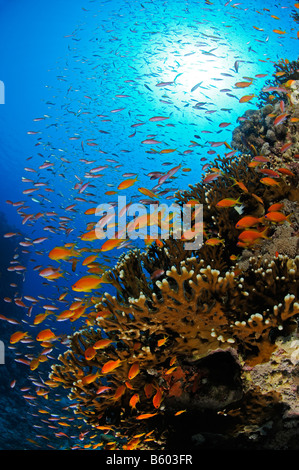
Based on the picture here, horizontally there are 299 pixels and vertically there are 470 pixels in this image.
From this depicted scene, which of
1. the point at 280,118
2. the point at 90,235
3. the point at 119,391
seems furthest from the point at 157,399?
the point at 280,118

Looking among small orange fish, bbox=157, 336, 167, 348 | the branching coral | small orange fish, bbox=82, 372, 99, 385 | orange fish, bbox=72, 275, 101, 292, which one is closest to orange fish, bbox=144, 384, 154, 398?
the branching coral

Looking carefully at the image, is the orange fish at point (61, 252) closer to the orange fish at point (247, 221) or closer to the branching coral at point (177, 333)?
the branching coral at point (177, 333)

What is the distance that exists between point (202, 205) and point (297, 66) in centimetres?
833

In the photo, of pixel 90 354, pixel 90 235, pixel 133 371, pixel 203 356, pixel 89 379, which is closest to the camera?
pixel 133 371

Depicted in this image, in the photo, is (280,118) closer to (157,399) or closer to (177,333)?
(177,333)

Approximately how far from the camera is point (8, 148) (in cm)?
5222

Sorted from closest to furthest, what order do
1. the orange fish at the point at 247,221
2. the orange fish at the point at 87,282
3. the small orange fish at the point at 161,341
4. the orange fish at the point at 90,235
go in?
the small orange fish at the point at 161,341 < the orange fish at the point at 247,221 < the orange fish at the point at 87,282 < the orange fish at the point at 90,235

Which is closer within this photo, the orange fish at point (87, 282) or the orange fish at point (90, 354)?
the orange fish at point (90, 354)

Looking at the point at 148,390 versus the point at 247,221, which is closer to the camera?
the point at 148,390

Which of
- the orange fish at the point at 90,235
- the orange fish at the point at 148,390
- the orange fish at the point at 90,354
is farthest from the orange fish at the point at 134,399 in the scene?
the orange fish at the point at 90,235

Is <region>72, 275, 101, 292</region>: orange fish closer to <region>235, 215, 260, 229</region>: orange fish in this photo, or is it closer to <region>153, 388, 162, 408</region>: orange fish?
<region>153, 388, 162, 408</region>: orange fish

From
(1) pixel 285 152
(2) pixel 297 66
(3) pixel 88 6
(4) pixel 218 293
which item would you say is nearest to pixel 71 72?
(3) pixel 88 6

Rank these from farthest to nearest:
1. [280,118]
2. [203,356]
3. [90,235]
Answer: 1. [280,118]
2. [90,235]
3. [203,356]
